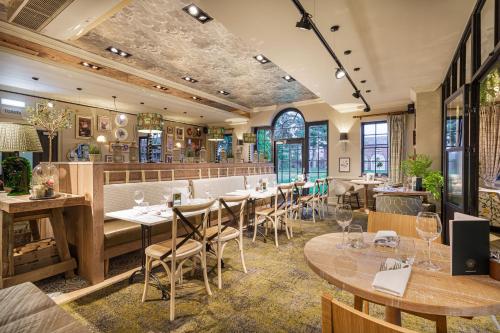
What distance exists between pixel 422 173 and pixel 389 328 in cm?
588

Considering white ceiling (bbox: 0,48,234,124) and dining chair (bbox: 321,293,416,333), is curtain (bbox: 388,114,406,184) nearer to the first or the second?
white ceiling (bbox: 0,48,234,124)

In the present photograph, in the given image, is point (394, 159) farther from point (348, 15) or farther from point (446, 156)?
point (348, 15)

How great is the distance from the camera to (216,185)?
17.7 feet

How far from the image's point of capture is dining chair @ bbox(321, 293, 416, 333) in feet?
2.08

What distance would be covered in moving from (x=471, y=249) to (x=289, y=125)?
9.05m

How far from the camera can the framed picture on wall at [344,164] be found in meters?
8.51

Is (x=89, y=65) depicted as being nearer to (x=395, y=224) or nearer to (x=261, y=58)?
(x=261, y=58)

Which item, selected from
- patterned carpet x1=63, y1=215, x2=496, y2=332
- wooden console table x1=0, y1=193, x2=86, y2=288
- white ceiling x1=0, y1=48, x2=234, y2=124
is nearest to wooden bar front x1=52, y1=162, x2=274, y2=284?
wooden console table x1=0, y1=193, x2=86, y2=288

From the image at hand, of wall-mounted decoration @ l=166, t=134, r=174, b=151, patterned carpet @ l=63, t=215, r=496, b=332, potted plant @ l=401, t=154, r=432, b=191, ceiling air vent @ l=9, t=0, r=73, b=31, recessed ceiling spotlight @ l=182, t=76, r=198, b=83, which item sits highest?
recessed ceiling spotlight @ l=182, t=76, r=198, b=83

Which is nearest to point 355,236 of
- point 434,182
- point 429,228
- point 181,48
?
point 429,228

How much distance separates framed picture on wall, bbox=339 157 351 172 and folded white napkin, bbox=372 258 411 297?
774 centimetres

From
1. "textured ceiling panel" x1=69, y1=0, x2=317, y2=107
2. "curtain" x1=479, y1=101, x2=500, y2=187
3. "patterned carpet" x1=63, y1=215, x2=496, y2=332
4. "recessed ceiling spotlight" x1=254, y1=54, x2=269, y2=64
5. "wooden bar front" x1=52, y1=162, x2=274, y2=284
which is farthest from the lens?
"curtain" x1=479, y1=101, x2=500, y2=187

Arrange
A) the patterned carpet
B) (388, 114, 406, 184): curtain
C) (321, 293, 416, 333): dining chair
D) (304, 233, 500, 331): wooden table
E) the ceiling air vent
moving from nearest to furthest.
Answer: (321, 293, 416, 333): dining chair < (304, 233, 500, 331): wooden table < the patterned carpet < the ceiling air vent < (388, 114, 406, 184): curtain

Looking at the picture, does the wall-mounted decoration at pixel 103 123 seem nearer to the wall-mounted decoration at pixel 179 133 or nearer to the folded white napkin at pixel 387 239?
the wall-mounted decoration at pixel 179 133
